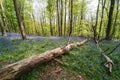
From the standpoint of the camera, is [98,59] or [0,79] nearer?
[0,79]

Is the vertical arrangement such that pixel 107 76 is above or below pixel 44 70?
below

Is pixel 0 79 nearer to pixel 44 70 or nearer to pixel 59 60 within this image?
pixel 44 70

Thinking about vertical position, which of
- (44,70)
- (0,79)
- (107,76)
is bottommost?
(107,76)

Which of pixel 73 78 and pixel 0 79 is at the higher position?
pixel 0 79

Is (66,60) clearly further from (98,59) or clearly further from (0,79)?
(0,79)

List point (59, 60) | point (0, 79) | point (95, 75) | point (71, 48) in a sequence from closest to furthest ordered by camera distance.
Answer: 1. point (0, 79)
2. point (95, 75)
3. point (59, 60)
4. point (71, 48)

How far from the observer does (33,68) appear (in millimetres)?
5898

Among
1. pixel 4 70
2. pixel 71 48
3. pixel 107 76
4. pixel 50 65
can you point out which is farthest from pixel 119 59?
pixel 4 70

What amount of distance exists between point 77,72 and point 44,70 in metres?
1.45

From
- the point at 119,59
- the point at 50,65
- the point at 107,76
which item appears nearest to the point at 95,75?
the point at 107,76

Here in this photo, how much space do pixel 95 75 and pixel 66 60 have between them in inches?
63.2

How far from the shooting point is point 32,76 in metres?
5.60

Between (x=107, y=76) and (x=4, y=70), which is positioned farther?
(x=107, y=76)

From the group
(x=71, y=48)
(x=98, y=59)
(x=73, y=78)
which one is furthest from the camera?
(x=71, y=48)
